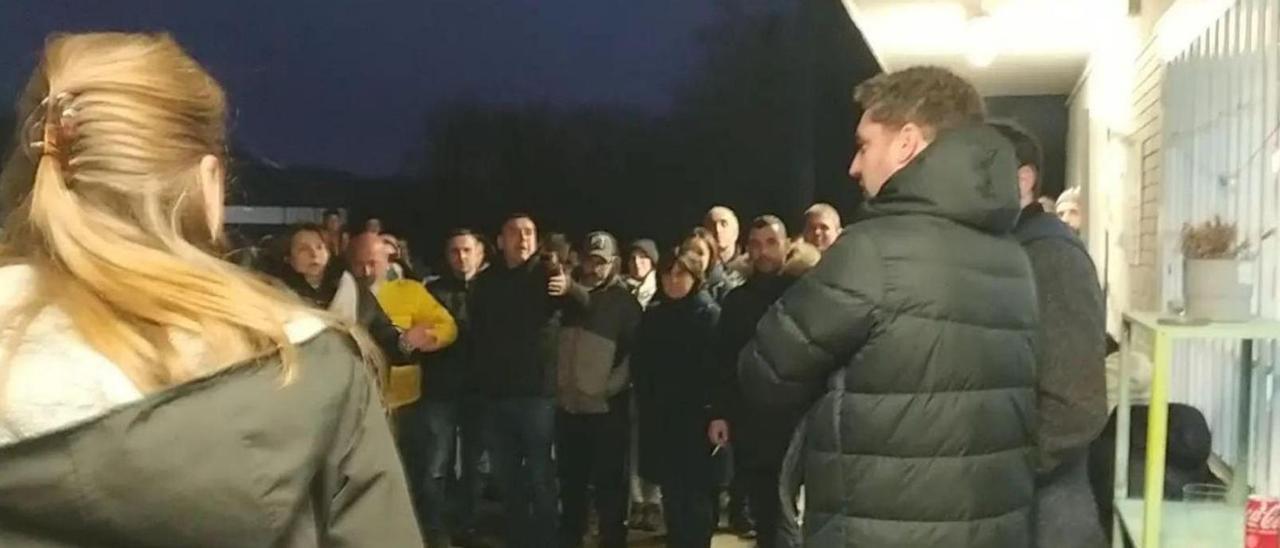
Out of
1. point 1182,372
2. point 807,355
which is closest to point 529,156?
point 1182,372

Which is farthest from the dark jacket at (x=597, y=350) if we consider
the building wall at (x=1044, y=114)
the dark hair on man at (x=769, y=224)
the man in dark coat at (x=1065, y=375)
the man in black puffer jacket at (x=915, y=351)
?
the building wall at (x=1044, y=114)

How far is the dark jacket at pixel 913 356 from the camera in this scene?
90.5 inches

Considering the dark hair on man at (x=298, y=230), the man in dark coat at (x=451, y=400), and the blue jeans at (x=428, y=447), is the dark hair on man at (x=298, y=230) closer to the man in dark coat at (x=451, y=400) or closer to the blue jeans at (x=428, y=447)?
the man in dark coat at (x=451, y=400)

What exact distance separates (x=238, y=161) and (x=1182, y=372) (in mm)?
3522

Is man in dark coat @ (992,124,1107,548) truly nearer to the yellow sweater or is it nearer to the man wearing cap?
the man wearing cap

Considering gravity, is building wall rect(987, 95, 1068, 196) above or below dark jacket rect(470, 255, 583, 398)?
above

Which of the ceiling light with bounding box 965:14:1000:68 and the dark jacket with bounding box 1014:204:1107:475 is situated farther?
the ceiling light with bounding box 965:14:1000:68

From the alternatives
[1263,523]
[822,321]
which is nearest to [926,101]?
[822,321]

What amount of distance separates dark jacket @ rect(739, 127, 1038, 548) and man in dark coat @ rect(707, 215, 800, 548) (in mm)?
2392

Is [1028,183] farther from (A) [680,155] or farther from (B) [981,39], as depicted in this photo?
(A) [680,155]

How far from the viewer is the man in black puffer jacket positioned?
2.30m

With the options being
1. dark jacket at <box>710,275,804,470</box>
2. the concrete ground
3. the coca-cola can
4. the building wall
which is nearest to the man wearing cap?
the concrete ground

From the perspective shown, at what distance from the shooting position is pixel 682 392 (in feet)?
17.5

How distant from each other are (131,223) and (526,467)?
13.9 ft
